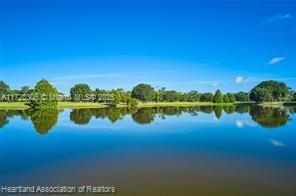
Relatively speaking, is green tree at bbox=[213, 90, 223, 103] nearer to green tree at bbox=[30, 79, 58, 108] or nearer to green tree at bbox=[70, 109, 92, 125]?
green tree at bbox=[30, 79, 58, 108]

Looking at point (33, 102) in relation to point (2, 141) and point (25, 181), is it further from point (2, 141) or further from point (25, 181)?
point (25, 181)

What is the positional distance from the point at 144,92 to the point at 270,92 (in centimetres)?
3107

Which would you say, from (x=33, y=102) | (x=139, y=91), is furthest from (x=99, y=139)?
(x=139, y=91)

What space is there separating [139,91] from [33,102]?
38.2 meters

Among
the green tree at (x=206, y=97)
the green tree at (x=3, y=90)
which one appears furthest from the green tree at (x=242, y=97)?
the green tree at (x=3, y=90)

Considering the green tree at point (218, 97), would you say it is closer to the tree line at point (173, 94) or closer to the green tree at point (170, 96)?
the tree line at point (173, 94)

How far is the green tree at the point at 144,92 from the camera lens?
7738cm

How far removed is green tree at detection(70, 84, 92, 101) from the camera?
66912 millimetres

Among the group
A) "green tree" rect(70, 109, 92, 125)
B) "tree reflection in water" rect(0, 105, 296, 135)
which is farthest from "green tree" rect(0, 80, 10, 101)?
"green tree" rect(70, 109, 92, 125)

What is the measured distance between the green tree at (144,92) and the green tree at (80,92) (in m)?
11.9

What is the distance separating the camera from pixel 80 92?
70188 mm

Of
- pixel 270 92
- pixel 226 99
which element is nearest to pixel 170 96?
pixel 226 99

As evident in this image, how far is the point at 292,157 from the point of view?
10617 mm

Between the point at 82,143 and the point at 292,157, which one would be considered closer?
the point at 292,157
